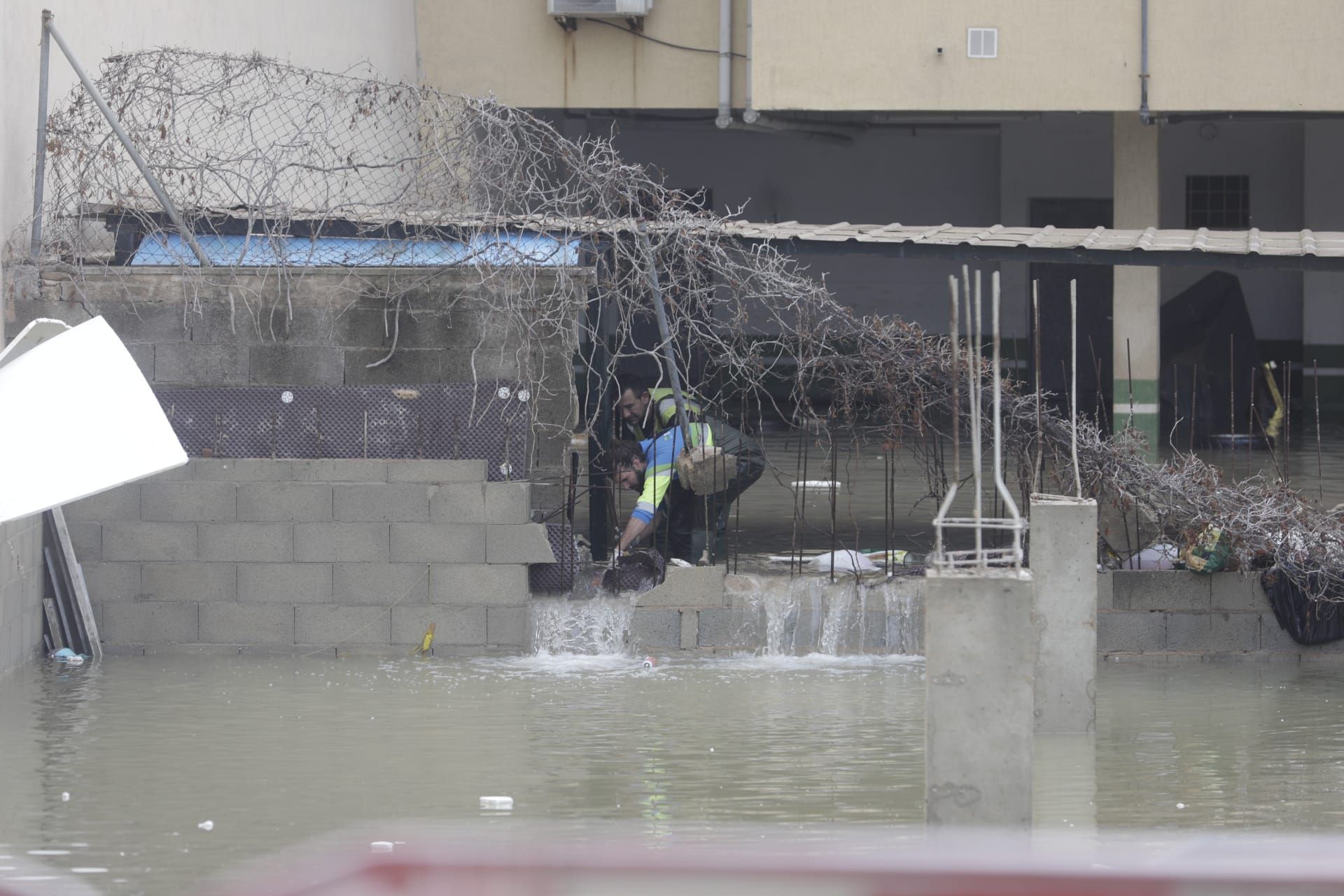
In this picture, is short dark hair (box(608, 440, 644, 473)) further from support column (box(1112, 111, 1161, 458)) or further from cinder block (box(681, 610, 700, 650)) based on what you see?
support column (box(1112, 111, 1161, 458))

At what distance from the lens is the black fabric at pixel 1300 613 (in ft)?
29.9

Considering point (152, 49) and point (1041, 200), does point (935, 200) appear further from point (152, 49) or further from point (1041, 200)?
point (152, 49)

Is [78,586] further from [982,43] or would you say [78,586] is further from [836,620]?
[982,43]

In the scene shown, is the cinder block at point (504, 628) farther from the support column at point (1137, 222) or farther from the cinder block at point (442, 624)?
the support column at point (1137, 222)

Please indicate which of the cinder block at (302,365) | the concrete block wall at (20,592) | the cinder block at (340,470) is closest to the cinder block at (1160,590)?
the cinder block at (340,470)

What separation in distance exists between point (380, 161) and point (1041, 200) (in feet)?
36.2

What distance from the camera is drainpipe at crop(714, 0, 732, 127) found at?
16.3 m

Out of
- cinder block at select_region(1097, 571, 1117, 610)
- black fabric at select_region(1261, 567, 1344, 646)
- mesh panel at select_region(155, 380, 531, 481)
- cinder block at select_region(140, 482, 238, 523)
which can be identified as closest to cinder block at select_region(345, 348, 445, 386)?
mesh panel at select_region(155, 380, 531, 481)

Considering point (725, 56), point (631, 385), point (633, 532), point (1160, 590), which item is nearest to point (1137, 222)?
point (725, 56)

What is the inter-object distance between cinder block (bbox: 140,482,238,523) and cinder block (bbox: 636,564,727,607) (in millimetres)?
2445

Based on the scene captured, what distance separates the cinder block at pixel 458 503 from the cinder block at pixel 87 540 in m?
1.85

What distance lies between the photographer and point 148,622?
30.4 feet

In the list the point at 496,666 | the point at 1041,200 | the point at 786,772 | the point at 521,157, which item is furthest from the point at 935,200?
the point at 786,772

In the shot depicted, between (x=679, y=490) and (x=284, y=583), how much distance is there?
2522 mm
